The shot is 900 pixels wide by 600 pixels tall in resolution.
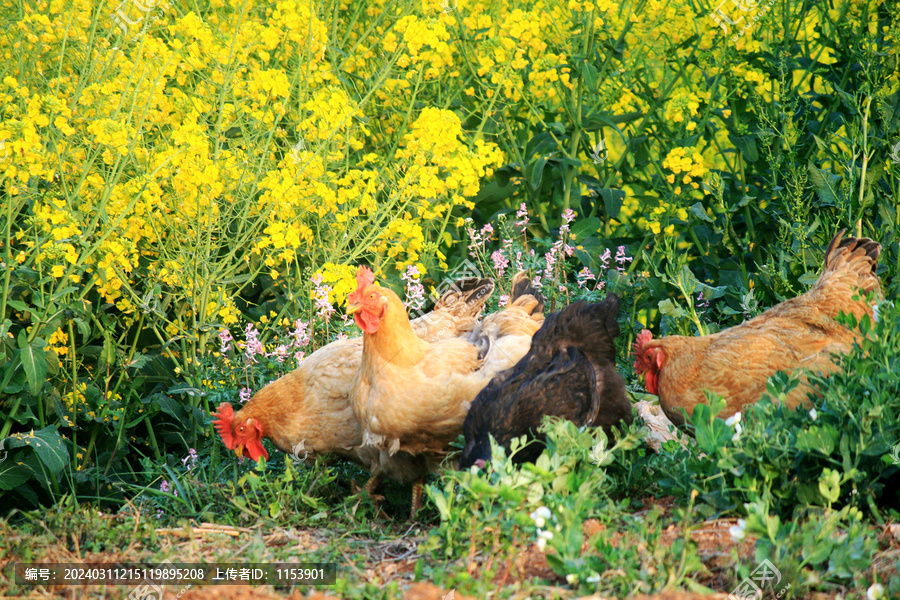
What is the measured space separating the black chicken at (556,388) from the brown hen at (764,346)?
316 mm

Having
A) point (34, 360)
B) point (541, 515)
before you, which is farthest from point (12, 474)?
point (541, 515)

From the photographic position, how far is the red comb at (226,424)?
141 inches

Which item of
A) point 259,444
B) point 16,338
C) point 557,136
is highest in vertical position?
point 557,136

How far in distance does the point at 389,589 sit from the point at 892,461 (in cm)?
144

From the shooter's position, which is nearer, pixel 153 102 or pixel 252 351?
pixel 153 102

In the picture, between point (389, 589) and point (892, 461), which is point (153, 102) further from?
point (892, 461)

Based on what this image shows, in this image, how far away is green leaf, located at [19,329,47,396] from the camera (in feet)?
11.1

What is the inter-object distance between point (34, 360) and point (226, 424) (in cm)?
83

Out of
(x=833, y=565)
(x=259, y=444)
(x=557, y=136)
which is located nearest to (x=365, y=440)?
(x=259, y=444)

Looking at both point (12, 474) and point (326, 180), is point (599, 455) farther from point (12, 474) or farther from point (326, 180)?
point (12, 474)

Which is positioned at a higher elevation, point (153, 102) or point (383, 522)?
point (153, 102)

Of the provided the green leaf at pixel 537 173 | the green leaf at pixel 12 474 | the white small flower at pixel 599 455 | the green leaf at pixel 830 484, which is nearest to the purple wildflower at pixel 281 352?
the green leaf at pixel 12 474

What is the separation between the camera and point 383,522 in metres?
3.32

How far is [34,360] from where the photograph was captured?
342cm
